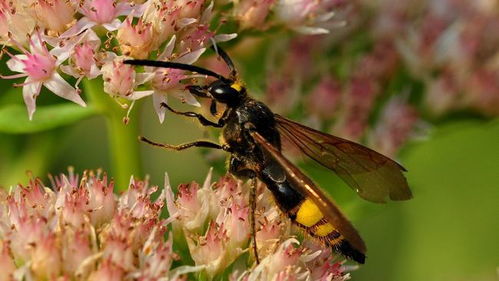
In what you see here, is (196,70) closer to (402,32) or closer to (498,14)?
(402,32)

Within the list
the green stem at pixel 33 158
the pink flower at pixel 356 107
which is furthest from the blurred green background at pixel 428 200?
the pink flower at pixel 356 107

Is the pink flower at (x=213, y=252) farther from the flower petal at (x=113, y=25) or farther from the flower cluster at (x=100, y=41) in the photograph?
the flower petal at (x=113, y=25)

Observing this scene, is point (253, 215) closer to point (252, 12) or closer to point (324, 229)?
point (324, 229)

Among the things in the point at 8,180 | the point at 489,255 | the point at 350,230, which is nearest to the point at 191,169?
the point at 8,180

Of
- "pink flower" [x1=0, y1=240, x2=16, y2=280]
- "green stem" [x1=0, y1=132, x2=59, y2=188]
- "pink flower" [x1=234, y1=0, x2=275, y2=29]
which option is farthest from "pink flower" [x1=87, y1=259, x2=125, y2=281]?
"green stem" [x1=0, y1=132, x2=59, y2=188]

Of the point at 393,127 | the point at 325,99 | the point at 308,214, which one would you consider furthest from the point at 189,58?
the point at 393,127

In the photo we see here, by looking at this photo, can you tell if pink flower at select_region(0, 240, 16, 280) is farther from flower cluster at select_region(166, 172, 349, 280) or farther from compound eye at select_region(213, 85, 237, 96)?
compound eye at select_region(213, 85, 237, 96)
